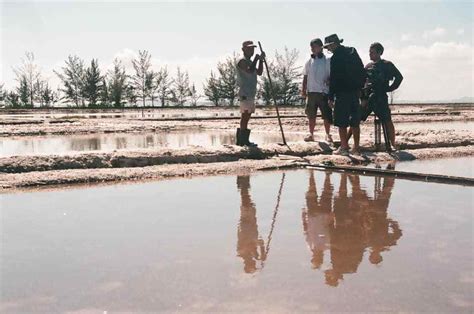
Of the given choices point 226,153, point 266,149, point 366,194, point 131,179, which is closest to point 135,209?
point 131,179

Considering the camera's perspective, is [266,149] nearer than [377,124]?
Yes

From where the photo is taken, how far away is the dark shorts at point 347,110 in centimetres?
653

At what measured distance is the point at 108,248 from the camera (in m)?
2.65

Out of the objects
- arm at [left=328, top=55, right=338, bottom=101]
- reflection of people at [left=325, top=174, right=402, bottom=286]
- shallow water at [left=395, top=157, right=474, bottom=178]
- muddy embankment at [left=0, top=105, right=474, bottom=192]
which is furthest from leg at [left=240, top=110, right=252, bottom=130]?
reflection of people at [left=325, top=174, right=402, bottom=286]

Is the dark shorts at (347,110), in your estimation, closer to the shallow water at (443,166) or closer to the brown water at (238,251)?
the shallow water at (443,166)

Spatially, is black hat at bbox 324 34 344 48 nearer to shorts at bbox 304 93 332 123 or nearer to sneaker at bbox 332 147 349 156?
shorts at bbox 304 93 332 123

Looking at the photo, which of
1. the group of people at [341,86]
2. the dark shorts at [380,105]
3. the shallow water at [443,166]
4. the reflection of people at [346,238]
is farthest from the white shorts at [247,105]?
the reflection of people at [346,238]

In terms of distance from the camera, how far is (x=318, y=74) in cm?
743

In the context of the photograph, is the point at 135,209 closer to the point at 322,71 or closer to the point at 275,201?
the point at 275,201

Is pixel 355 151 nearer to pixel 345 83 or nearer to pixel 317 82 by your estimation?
pixel 345 83

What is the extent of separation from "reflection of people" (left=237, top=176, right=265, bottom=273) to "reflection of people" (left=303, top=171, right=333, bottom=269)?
295mm

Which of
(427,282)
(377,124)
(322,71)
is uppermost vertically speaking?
(322,71)

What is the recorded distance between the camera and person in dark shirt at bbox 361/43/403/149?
6.89 meters

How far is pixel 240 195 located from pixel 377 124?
381 cm
